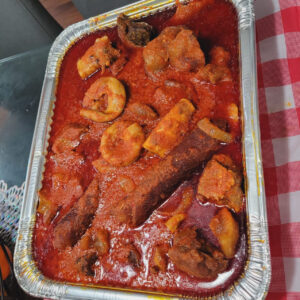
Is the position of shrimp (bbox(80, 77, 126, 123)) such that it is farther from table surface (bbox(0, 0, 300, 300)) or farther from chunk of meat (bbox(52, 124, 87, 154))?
table surface (bbox(0, 0, 300, 300))

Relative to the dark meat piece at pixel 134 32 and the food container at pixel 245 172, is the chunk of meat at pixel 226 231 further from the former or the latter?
the dark meat piece at pixel 134 32

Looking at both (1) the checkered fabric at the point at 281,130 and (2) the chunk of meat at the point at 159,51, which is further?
(2) the chunk of meat at the point at 159,51

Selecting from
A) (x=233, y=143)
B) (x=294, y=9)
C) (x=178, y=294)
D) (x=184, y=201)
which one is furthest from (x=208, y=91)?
(x=178, y=294)

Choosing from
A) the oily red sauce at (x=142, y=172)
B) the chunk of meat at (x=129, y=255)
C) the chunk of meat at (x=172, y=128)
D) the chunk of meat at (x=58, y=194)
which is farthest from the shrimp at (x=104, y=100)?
the chunk of meat at (x=129, y=255)

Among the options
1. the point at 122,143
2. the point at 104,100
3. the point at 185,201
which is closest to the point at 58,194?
the point at 122,143

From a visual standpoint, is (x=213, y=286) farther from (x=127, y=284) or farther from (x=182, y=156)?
(x=182, y=156)

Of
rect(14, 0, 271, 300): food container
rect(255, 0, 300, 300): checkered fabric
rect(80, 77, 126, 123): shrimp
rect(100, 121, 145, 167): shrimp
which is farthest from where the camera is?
rect(80, 77, 126, 123): shrimp

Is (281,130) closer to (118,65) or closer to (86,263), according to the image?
(118,65)

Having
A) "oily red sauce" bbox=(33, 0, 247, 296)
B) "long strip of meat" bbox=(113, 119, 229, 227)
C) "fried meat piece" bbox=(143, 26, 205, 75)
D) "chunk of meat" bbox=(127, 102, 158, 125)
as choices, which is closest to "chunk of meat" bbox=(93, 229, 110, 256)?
"oily red sauce" bbox=(33, 0, 247, 296)
